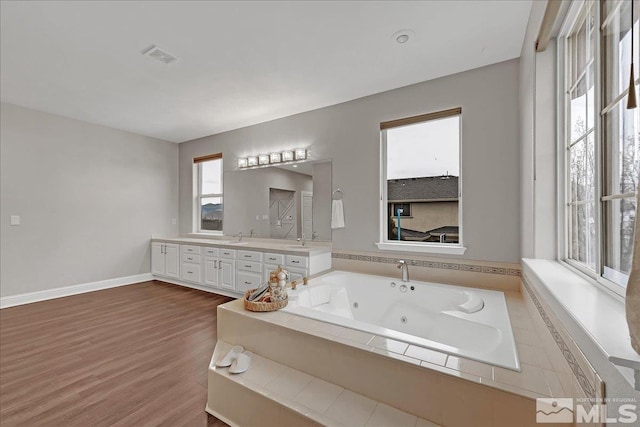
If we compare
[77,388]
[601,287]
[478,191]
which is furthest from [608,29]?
[77,388]

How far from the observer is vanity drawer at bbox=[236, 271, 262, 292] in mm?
3688

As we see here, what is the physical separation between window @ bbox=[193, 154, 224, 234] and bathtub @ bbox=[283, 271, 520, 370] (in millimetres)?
2877

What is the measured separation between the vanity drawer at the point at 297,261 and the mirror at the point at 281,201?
53 centimetres

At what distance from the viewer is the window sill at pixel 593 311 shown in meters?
0.68

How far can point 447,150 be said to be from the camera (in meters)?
2.96

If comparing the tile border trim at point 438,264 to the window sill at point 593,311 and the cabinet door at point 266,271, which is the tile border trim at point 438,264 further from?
the window sill at point 593,311

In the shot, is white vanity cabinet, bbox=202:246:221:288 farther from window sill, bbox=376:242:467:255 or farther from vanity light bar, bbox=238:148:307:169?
window sill, bbox=376:242:467:255

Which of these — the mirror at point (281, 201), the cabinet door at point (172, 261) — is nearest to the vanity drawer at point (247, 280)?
the mirror at point (281, 201)

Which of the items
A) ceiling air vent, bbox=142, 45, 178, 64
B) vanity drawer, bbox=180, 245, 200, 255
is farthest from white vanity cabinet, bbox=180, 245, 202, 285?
ceiling air vent, bbox=142, 45, 178, 64

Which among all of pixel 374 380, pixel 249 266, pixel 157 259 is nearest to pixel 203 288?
pixel 249 266

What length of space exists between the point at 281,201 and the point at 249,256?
3.03ft

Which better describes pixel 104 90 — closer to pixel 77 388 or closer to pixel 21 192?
pixel 21 192

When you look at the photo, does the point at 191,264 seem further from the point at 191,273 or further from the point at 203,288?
the point at 203,288

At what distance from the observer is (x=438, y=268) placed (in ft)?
9.40
